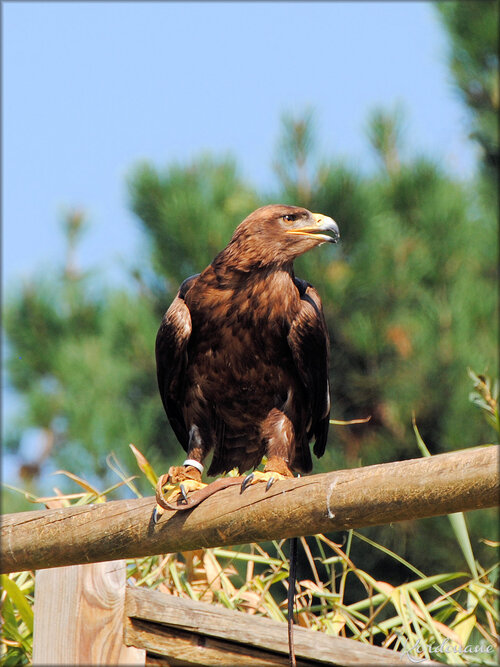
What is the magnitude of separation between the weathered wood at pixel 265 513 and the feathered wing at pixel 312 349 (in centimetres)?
97

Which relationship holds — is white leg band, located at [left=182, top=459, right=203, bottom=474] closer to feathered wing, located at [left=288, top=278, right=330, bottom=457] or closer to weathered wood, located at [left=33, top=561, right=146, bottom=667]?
feathered wing, located at [left=288, top=278, right=330, bottom=457]

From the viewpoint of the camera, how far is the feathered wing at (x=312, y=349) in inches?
131

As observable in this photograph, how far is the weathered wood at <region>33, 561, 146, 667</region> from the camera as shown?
8.13ft

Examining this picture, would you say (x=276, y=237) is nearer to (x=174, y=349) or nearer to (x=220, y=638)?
(x=174, y=349)

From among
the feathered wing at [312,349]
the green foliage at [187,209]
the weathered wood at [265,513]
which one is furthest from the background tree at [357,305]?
the weathered wood at [265,513]

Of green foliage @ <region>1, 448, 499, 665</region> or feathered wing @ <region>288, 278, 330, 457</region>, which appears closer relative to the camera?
green foliage @ <region>1, 448, 499, 665</region>

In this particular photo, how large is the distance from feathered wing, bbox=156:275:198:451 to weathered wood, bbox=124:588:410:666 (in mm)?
958

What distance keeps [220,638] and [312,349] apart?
107 centimetres

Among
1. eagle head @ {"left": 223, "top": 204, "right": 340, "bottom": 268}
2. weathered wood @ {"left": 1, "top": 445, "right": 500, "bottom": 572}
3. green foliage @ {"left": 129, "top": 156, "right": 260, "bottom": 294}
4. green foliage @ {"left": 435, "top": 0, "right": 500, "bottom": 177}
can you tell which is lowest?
weathered wood @ {"left": 1, "top": 445, "right": 500, "bottom": 572}

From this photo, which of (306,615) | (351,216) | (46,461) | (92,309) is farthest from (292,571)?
(92,309)

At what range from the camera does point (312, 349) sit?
3.34m

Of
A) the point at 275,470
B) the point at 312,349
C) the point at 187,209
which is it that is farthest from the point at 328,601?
the point at 187,209

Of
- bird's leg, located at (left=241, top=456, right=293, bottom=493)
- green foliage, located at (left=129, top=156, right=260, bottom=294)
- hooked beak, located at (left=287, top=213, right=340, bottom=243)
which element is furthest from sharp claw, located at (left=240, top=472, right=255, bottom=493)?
green foliage, located at (left=129, top=156, right=260, bottom=294)

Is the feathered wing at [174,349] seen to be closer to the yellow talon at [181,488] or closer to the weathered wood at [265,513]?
the yellow talon at [181,488]
